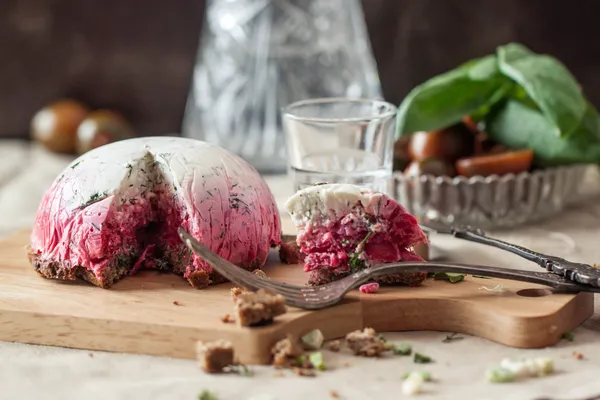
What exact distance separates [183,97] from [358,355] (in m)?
2.82

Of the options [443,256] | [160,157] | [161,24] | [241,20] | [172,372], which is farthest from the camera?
[161,24]

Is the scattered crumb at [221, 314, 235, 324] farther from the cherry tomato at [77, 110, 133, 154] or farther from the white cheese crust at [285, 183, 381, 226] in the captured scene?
the cherry tomato at [77, 110, 133, 154]

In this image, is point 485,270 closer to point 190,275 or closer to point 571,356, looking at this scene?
point 571,356

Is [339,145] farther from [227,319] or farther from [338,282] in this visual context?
[227,319]

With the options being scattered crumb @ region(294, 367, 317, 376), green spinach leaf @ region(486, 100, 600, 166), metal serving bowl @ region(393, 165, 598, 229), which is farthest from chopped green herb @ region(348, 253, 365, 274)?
green spinach leaf @ region(486, 100, 600, 166)

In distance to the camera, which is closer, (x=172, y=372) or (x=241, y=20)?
(x=172, y=372)

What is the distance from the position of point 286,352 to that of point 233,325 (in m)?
0.13

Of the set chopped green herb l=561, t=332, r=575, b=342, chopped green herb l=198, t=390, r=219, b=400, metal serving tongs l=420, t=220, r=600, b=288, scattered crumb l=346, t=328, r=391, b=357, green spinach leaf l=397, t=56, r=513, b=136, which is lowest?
chopped green herb l=198, t=390, r=219, b=400

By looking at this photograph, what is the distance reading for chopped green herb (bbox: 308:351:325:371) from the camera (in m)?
1.68

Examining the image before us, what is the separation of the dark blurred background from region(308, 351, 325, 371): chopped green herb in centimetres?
261

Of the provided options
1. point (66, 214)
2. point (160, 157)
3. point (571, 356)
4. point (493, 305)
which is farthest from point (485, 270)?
point (66, 214)

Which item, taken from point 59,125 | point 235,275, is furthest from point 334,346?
point 59,125

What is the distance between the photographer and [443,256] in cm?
250

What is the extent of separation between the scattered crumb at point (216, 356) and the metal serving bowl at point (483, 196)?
3.91 ft
